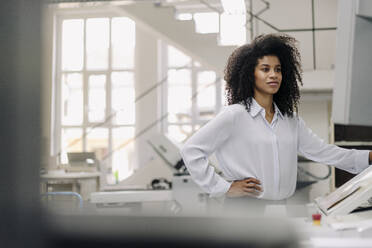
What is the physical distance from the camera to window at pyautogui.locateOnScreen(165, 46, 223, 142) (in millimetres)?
6438

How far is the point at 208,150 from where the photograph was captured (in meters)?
1.24

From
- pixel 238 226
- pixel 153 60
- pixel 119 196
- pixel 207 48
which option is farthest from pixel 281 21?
pixel 238 226

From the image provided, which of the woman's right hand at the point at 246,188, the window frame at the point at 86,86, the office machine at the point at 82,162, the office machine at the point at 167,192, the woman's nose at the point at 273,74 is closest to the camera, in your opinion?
the woman's right hand at the point at 246,188

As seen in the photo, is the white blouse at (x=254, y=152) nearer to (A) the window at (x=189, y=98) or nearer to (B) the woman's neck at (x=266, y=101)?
(B) the woman's neck at (x=266, y=101)

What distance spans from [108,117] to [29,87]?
21.6 ft

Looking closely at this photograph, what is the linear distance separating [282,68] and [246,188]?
1.34ft

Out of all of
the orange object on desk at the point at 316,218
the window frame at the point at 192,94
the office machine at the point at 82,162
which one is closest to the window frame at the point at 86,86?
the window frame at the point at 192,94

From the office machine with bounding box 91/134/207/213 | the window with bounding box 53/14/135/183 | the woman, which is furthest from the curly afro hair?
the window with bounding box 53/14/135/183

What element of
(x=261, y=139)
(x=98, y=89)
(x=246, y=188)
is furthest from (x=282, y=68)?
(x=98, y=89)

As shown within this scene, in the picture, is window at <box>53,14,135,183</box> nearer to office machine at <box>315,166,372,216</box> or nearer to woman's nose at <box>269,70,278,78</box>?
woman's nose at <box>269,70,278,78</box>

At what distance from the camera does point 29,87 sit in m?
0.11

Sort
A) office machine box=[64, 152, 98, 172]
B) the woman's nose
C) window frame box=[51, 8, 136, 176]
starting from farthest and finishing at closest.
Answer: window frame box=[51, 8, 136, 176] → office machine box=[64, 152, 98, 172] → the woman's nose

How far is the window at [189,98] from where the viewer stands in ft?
21.1

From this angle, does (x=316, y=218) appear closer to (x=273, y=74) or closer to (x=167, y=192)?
(x=273, y=74)
